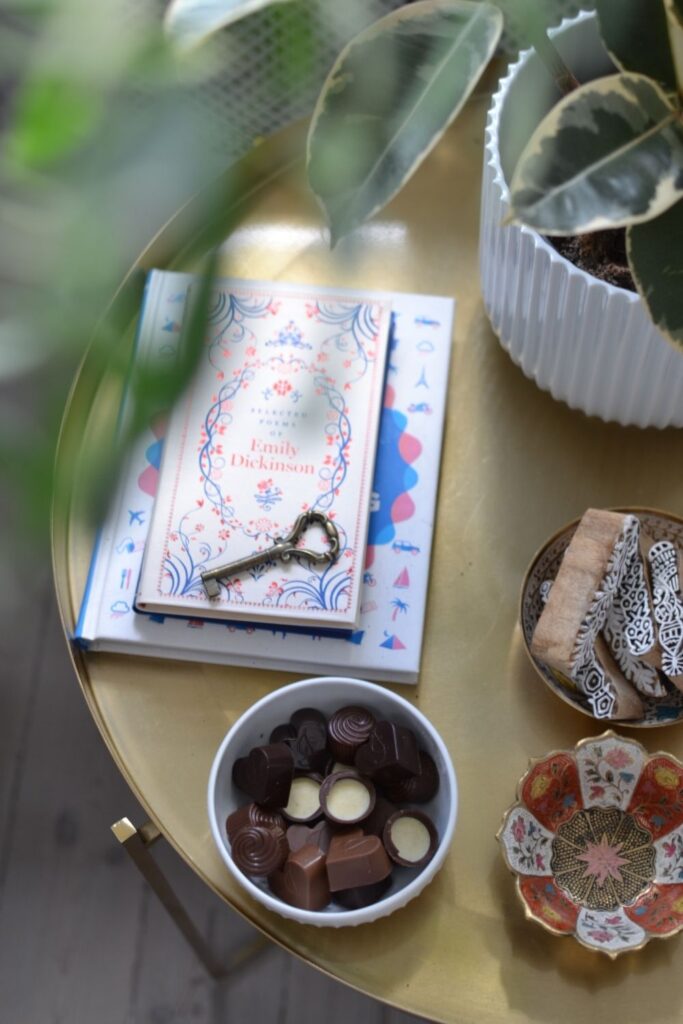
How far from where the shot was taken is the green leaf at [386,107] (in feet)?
1.19

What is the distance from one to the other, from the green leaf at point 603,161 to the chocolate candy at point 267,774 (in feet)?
1.32

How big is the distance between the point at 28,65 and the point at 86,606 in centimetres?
60

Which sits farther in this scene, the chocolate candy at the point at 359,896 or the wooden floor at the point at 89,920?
the wooden floor at the point at 89,920

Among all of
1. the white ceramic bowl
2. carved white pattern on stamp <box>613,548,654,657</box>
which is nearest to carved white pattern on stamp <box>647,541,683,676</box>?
carved white pattern on stamp <box>613,548,654,657</box>

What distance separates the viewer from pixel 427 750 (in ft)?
2.34

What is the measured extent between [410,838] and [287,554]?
0.22m

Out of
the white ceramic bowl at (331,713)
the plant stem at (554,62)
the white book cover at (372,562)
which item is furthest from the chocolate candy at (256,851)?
the plant stem at (554,62)

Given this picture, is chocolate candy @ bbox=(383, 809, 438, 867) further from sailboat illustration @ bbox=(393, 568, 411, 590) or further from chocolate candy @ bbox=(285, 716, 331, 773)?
sailboat illustration @ bbox=(393, 568, 411, 590)

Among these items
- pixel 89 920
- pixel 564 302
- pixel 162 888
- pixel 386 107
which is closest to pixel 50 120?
pixel 386 107

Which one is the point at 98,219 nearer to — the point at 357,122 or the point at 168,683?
the point at 357,122

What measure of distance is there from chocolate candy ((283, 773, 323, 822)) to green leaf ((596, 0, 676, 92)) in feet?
1.57

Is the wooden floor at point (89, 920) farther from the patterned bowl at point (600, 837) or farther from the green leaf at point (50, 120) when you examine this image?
the green leaf at point (50, 120)

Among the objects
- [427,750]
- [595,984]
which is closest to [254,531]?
[427,750]

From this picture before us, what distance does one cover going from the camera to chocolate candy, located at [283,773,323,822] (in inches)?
28.0
